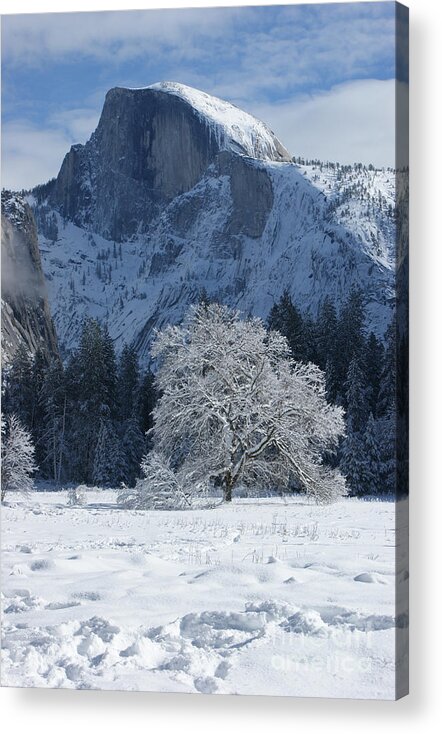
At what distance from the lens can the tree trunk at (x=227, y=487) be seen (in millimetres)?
10823

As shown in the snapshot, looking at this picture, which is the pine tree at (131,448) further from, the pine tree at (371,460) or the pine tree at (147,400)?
the pine tree at (371,460)

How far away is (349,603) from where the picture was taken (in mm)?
8922

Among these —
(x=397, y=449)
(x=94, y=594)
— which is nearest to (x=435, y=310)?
(x=397, y=449)

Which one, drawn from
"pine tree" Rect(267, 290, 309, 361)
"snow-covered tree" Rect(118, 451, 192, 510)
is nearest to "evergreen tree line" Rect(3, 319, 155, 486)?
"snow-covered tree" Rect(118, 451, 192, 510)

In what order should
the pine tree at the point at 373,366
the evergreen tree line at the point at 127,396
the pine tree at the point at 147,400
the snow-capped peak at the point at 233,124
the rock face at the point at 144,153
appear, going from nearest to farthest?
the pine tree at the point at 373,366
the evergreen tree line at the point at 127,396
the snow-capped peak at the point at 233,124
the rock face at the point at 144,153
the pine tree at the point at 147,400

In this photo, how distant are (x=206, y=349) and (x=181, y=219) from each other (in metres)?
1.42

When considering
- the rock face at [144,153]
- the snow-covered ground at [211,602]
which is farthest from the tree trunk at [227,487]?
the rock face at [144,153]

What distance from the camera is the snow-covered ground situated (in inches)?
351

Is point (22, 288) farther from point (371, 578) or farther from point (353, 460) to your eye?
point (371, 578)

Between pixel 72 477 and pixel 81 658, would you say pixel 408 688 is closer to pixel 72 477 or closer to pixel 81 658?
pixel 81 658

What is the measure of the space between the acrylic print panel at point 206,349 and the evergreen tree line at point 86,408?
1.1 inches

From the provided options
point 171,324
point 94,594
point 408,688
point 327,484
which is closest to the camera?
point 408,688

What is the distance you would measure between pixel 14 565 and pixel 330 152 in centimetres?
454

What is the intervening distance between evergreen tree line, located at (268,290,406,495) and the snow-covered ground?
0.35m
